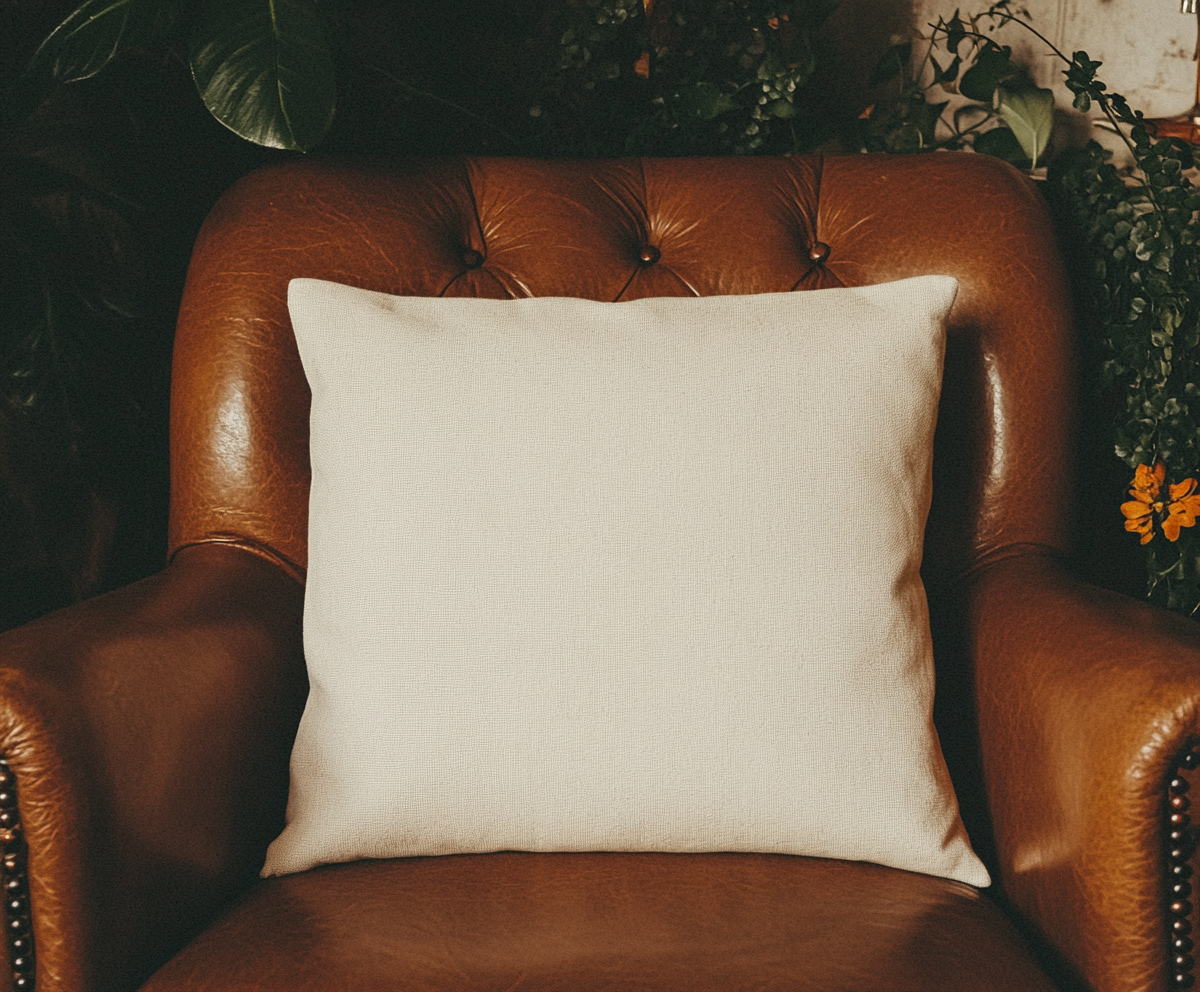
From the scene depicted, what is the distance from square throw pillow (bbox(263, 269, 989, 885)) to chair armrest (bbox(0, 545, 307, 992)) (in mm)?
54

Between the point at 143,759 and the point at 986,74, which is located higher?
the point at 986,74

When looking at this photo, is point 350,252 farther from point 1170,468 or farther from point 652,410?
point 1170,468

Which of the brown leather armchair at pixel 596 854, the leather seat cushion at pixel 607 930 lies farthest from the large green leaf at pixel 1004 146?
the leather seat cushion at pixel 607 930

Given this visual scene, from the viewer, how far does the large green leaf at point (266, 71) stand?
0.90m

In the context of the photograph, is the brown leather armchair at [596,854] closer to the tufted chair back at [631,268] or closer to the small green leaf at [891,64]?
the tufted chair back at [631,268]

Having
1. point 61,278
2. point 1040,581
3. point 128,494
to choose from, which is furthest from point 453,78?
point 1040,581

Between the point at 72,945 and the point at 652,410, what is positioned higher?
the point at 652,410

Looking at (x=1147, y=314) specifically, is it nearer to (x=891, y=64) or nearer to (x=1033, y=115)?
(x=1033, y=115)

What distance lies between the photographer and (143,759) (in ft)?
2.20

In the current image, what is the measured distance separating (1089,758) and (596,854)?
349mm

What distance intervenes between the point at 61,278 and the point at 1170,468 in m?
1.19

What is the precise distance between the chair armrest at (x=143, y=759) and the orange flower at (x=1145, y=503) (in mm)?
852

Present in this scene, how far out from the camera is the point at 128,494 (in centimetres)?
118

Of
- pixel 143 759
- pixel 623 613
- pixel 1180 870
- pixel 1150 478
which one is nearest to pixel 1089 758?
pixel 1180 870
